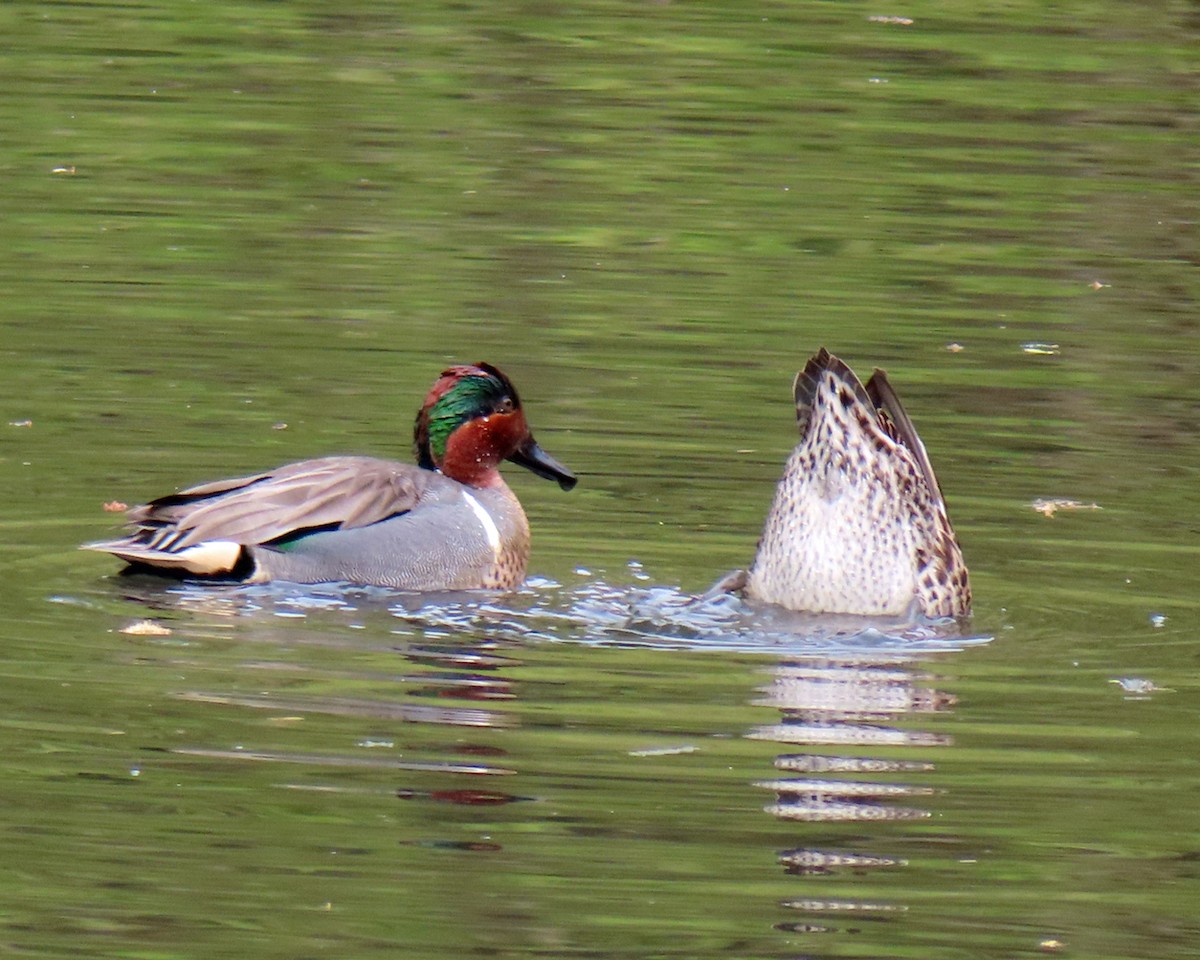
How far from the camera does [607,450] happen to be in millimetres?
10469

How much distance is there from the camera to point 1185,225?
1486 cm

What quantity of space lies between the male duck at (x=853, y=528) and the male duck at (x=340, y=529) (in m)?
0.98

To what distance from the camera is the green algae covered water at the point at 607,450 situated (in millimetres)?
5945

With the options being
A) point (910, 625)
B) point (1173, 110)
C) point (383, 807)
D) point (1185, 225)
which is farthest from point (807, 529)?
point (1173, 110)

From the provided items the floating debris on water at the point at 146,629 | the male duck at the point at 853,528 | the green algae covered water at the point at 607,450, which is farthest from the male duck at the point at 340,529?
the male duck at the point at 853,528

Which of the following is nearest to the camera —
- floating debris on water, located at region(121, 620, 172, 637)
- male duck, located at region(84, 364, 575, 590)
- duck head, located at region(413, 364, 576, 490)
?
floating debris on water, located at region(121, 620, 172, 637)

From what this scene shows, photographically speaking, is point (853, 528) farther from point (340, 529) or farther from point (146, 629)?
point (146, 629)

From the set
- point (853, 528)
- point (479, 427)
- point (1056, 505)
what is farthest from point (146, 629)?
point (1056, 505)

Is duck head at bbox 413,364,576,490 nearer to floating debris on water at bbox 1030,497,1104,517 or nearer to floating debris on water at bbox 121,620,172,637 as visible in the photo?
floating debris on water at bbox 1030,497,1104,517

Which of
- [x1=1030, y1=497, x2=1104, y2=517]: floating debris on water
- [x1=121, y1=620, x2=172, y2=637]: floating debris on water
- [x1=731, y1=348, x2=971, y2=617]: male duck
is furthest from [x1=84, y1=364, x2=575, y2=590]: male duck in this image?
[x1=1030, y1=497, x2=1104, y2=517]: floating debris on water

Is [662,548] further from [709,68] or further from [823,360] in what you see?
[709,68]

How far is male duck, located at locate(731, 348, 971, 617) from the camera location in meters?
8.52

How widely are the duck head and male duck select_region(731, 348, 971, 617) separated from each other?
123cm

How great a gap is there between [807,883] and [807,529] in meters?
2.77
